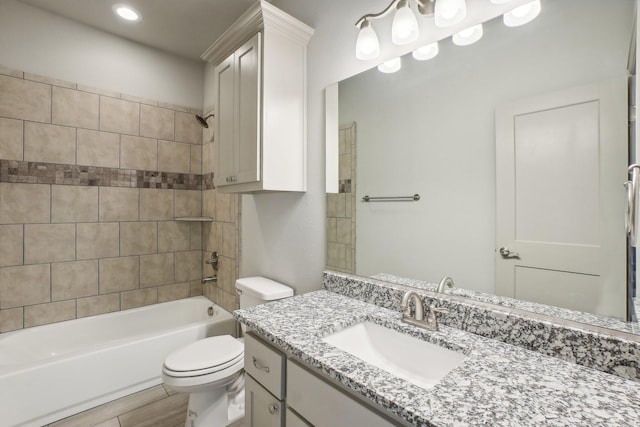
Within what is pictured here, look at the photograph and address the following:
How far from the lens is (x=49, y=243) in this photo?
2.25m

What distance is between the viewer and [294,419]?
37.2 inches

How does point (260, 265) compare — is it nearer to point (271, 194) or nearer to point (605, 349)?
point (271, 194)

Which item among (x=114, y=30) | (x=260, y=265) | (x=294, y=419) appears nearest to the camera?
(x=294, y=419)

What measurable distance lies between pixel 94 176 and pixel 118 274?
33.9 inches

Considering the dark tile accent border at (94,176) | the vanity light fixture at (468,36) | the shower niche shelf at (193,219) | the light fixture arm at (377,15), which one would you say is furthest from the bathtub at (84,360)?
the vanity light fixture at (468,36)

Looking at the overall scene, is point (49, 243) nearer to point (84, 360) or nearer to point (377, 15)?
point (84, 360)

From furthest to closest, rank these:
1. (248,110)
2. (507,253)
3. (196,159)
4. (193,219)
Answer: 1. (196,159)
2. (193,219)
3. (248,110)
4. (507,253)

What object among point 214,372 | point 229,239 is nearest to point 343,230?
point 214,372

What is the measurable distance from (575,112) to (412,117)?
559 millimetres

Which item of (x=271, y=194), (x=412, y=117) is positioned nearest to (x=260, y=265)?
(x=271, y=194)

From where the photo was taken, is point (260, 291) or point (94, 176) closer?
point (260, 291)

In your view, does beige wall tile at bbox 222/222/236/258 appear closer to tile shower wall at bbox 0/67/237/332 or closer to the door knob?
tile shower wall at bbox 0/67/237/332

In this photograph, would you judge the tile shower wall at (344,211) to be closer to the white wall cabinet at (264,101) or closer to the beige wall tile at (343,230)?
the beige wall tile at (343,230)

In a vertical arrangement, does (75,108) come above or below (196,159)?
above
